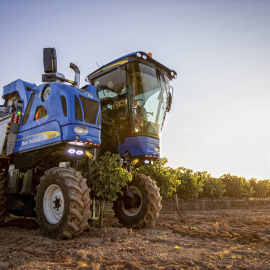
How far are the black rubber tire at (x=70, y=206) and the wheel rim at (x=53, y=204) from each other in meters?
0.13

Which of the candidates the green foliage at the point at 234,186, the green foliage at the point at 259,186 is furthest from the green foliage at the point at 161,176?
the green foliage at the point at 259,186

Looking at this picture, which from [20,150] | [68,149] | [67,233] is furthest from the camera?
[20,150]

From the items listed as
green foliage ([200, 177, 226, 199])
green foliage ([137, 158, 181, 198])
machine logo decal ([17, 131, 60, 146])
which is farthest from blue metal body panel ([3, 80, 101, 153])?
green foliage ([200, 177, 226, 199])

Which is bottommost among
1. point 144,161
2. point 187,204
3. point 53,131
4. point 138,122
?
point 187,204

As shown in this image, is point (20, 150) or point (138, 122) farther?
point (138, 122)

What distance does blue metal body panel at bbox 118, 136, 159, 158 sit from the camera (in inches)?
283

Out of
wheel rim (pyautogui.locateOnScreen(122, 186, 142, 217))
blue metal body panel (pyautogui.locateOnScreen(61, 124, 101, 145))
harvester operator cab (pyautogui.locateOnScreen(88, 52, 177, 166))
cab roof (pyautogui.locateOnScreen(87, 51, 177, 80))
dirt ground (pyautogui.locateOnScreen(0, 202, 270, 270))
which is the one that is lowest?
dirt ground (pyautogui.locateOnScreen(0, 202, 270, 270))

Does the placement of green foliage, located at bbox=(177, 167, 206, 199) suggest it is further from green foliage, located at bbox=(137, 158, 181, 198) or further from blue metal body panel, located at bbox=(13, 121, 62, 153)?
blue metal body panel, located at bbox=(13, 121, 62, 153)

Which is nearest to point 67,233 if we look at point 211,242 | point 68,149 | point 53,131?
point 68,149

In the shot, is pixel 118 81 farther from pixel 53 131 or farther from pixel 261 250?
pixel 261 250

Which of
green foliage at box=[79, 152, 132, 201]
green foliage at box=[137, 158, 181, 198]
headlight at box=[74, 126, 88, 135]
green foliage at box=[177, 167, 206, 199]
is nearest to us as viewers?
headlight at box=[74, 126, 88, 135]

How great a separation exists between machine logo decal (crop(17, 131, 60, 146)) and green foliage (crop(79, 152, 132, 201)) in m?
1.65

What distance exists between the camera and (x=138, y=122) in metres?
7.51

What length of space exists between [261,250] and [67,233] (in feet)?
11.3
